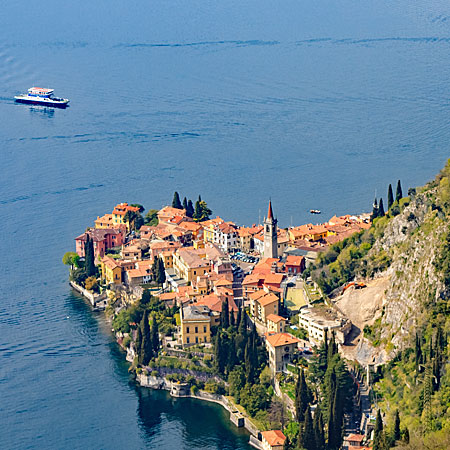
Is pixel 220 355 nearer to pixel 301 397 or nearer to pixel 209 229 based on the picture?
pixel 301 397

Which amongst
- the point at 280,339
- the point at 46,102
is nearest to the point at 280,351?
the point at 280,339

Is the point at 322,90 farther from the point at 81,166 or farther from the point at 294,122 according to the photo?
the point at 81,166

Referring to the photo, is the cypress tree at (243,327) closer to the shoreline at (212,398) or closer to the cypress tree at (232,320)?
the cypress tree at (232,320)

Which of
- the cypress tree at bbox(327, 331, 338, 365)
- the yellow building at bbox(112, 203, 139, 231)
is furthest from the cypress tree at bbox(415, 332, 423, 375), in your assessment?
the yellow building at bbox(112, 203, 139, 231)

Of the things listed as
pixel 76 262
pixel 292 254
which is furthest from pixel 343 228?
pixel 76 262

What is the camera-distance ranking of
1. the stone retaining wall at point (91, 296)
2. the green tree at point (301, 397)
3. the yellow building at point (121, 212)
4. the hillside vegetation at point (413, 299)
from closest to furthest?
the hillside vegetation at point (413, 299)
the green tree at point (301, 397)
the stone retaining wall at point (91, 296)
the yellow building at point (121, 212)

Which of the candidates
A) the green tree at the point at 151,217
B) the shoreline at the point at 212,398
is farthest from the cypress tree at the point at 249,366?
the green tree at the point at 151,217
